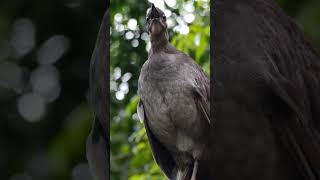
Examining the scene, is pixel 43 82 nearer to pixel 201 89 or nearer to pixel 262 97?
pixel 201 89

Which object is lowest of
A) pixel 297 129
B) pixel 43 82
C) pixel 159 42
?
pixel 43 82

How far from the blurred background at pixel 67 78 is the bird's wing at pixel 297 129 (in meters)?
0.20

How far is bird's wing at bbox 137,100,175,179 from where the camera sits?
1.51 m

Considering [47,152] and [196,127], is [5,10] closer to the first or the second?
[47,152]

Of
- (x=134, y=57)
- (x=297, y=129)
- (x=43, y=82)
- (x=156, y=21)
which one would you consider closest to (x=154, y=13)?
(x=156, y=21)

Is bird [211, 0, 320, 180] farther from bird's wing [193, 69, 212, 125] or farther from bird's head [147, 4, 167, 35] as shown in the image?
bird's head [147, 4, 167, 35]

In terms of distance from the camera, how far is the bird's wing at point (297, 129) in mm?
1452

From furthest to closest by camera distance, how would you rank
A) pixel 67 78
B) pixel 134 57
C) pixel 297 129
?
pixel 67 78
pixel 134 57
pixel 297 129

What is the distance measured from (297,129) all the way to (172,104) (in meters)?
0.29

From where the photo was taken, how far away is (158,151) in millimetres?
A: 1522

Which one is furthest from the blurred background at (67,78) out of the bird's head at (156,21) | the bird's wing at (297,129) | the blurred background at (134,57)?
the bird's wing at (297,129)

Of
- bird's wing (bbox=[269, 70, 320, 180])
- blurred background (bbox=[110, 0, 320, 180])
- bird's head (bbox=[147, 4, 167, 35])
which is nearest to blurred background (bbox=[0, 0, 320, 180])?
blurred background (bbox=[110, 0, 320, 180])

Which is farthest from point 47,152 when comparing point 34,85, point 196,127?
point 196,127

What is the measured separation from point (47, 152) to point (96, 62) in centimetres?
30
